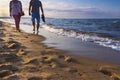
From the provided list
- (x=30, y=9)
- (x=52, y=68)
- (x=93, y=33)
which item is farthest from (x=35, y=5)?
(x=52, y=68)

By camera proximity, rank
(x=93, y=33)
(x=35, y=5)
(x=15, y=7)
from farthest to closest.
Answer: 1. (x=93, y=33)
2. (x=15, y=7)
3. (x=35, y=5)

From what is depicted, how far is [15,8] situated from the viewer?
14.9m

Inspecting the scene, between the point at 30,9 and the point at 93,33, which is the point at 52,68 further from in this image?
the point at 93,33

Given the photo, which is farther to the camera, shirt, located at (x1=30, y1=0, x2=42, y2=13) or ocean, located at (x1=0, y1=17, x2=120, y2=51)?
shirt, located at (x1=30, y1=0, x2=42, y2=13)

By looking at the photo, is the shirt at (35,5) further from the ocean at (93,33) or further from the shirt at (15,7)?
the ocean at (93,33)

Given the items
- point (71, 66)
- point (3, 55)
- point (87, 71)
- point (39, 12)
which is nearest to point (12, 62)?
point (3, 55)

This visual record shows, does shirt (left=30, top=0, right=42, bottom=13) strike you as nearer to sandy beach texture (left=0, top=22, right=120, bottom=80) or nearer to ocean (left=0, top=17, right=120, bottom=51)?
ocean (left=0, top=17, right=120, bottom=51)

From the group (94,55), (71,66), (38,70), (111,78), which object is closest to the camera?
(111,78)

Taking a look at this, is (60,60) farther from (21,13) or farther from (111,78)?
(21,13)

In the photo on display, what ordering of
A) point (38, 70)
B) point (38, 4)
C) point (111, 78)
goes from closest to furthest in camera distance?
point (111, 78) → point (38, 70) → point (38, 4)

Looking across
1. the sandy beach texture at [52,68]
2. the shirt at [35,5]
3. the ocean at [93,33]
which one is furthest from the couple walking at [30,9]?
the sandy beach texture at [52,68]

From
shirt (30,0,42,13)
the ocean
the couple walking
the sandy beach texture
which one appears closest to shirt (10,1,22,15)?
the couple walking

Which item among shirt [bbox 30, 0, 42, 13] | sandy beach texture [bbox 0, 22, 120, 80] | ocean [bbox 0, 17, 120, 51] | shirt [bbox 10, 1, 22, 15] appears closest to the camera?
sandy beach texture [bbox 0, 22, 120, 80]

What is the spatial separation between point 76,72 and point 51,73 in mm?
483
